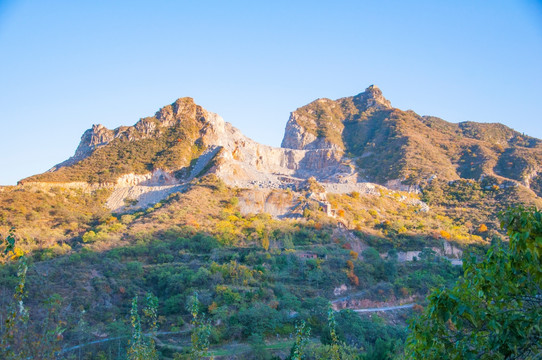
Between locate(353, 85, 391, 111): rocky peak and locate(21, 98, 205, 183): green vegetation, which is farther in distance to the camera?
locate(353, 85, 391, 111): rocky peak

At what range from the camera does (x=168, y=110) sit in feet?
236

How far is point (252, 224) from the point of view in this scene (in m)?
41.2

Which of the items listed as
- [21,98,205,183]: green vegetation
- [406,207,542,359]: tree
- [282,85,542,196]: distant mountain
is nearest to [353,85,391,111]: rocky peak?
[282,85,542,196]: distant mountain

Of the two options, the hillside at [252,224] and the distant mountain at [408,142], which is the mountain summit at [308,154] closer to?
the distant mountain at [408,142]

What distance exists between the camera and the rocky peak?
337 feet

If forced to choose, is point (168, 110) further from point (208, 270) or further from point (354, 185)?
point (208, 270)

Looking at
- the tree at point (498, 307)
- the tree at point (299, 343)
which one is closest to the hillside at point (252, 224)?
the tree at point (498, 307)

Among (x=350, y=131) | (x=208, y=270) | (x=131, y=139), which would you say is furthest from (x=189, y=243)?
(x=350, y=131)

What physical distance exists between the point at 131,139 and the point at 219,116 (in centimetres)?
1490

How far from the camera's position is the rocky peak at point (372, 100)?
10275cm

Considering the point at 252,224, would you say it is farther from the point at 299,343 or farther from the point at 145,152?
the point at 299,343

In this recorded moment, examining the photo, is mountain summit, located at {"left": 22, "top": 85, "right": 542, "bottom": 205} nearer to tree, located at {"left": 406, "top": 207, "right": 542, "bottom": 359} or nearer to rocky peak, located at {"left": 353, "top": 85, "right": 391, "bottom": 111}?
rocky peak, located at {"left": 353, "top": 85, "right": 391, "bottom": 111}

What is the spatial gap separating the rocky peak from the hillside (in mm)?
12737

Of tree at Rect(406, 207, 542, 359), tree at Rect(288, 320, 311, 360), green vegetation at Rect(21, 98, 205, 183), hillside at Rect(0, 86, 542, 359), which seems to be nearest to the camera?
tree at Rect(406, 207, 542, 359)
